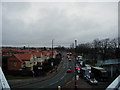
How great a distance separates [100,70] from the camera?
682 centimetres

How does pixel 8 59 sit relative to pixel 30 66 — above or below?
above

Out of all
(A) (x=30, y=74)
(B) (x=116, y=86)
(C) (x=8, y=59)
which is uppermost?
(B) (x=116, y=86)

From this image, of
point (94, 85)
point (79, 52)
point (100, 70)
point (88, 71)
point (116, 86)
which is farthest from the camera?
point (79, 52)

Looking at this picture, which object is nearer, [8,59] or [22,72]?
[22,72]

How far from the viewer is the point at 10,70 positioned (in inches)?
323

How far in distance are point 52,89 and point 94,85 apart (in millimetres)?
1884

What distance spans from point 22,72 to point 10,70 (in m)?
0.80

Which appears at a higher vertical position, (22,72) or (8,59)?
(8,59)

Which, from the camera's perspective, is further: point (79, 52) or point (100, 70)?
point (79, 52)

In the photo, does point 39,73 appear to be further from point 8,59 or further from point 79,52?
point 79,52

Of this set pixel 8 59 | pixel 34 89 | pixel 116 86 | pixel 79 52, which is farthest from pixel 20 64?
pixel 79 52

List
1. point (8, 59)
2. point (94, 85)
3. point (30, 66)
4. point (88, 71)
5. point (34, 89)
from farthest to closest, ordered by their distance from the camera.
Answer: point (30, 66) < point (8, 59) < point (88, 71) < point (94, 85) < point (34, 89)

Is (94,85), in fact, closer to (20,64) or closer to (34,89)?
(34,89)

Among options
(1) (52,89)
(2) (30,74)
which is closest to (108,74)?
(1) (52,89)
